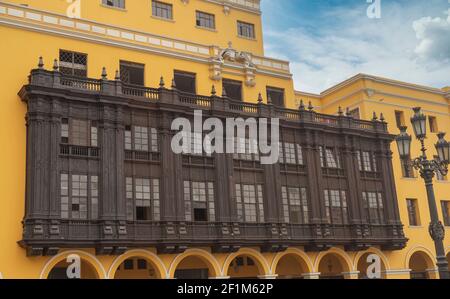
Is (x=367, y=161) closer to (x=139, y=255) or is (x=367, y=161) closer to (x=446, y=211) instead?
(x=446, y=211)

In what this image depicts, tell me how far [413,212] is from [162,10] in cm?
2318

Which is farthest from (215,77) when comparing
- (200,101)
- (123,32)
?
(123,32)

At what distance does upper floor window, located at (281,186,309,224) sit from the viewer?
35906 mm

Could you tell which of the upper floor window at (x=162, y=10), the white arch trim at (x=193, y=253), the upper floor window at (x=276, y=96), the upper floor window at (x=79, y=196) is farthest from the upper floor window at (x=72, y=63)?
the upper floor window at (x=276, y=96)

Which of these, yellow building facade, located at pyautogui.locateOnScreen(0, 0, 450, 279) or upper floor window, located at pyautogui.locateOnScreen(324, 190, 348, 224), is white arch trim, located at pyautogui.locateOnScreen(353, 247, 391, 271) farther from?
upper floor window, located at pyautogui.locateOnScreen(324, 190, 348, 224)

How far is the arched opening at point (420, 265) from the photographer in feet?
140

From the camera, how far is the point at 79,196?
96.7 feet

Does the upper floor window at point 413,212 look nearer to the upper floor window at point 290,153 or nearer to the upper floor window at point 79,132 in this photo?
the upper floor window at point 290,153

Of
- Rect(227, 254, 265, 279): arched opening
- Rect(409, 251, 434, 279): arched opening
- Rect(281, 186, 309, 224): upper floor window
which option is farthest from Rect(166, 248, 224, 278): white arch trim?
Rect(409, 251, 434, 279): arched opening

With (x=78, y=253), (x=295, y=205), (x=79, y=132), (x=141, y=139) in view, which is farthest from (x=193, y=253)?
(x=79, y=132)

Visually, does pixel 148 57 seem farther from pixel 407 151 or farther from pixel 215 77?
pixel 407 151

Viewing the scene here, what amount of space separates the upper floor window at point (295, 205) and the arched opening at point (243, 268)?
4002 mm

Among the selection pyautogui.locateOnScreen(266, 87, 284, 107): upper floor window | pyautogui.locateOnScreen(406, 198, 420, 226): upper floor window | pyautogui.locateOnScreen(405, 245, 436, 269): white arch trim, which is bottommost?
pyautogui.locateOnScreen(405, 245, 436, 269): white arch trim

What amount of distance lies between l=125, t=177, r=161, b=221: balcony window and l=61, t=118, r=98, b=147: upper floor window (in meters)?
2.83
